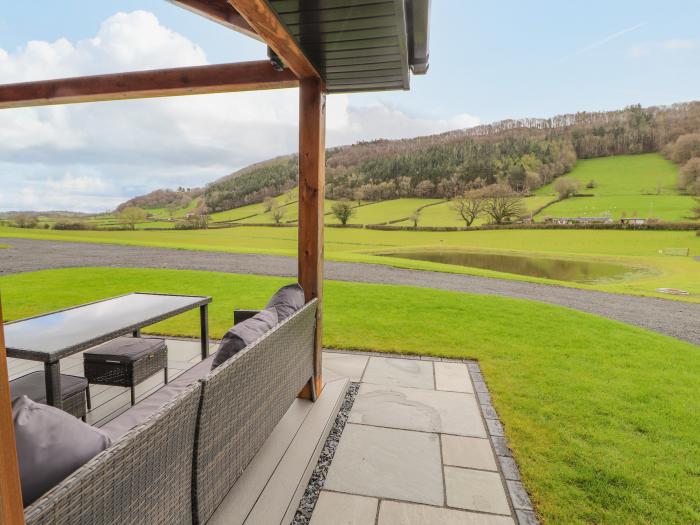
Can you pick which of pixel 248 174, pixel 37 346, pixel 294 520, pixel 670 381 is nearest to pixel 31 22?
pixel 37 346

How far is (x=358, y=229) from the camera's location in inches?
1005

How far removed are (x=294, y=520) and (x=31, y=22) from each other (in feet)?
8.00

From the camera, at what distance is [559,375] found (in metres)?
3.44

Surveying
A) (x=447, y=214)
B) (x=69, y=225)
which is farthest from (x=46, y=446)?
(x=447, y=214)

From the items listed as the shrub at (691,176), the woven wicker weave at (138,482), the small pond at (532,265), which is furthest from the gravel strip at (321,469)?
the shrub at (691,176)

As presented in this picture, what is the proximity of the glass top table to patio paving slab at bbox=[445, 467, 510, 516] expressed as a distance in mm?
2212

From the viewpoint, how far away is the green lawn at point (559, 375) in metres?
1.95

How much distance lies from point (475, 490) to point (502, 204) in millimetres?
25823

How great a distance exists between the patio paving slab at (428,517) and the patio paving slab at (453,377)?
54.0 inches

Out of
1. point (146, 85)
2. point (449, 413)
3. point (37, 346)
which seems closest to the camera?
point (37, 346)

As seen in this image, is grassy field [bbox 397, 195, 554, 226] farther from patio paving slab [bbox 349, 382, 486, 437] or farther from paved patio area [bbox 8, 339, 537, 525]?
patio paving slab [bbox 349, 382, 486, 437]

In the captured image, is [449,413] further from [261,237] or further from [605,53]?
[605,53]

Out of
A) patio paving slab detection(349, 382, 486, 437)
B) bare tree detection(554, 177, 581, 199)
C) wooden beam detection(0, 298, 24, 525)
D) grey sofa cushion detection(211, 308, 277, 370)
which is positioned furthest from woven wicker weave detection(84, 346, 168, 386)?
bare tree detection(554, 177, 581, 199)

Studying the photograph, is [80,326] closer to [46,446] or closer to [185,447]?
[185,447]
